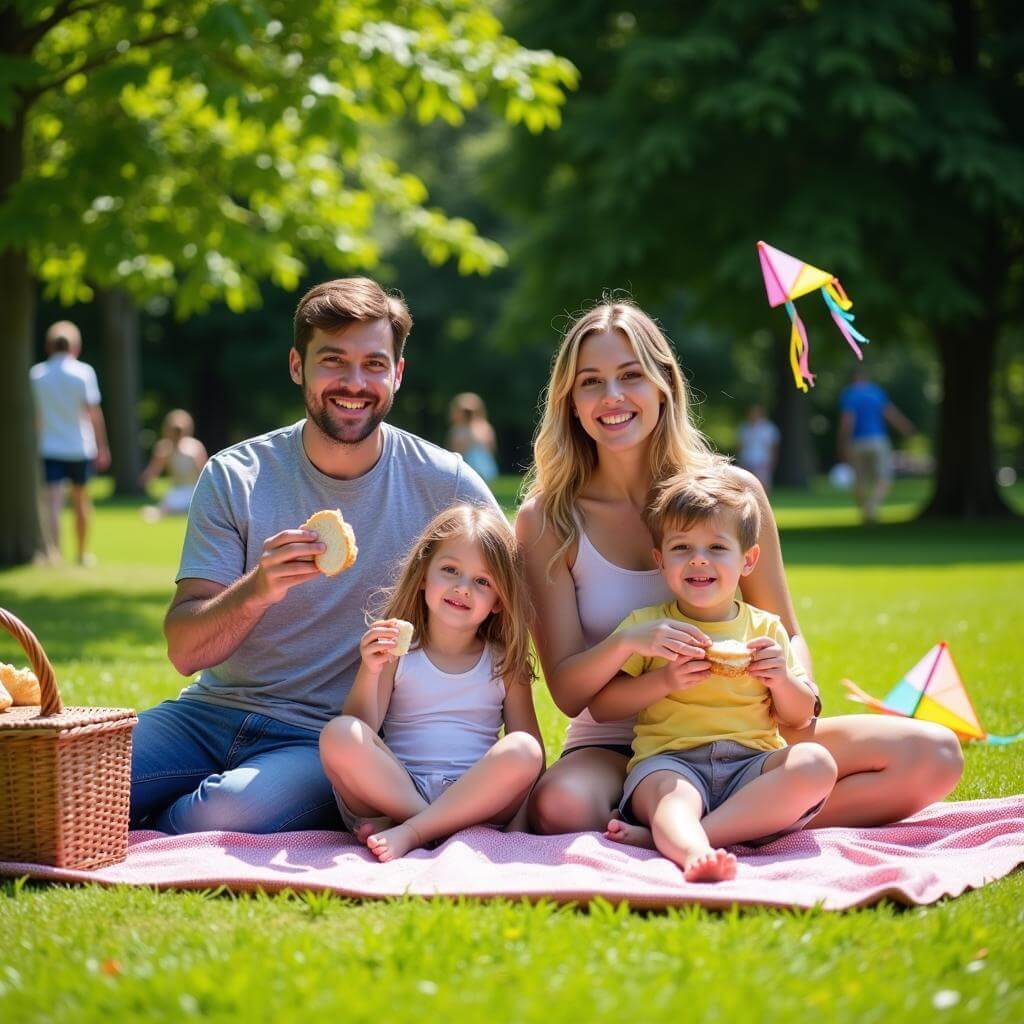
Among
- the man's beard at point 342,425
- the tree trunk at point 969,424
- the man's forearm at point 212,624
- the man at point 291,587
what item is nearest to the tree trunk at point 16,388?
the man at point 291,587

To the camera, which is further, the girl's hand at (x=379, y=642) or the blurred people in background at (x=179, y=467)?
the blurred people in background at (x=179, y=467)

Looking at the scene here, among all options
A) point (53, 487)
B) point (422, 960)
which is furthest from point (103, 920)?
point (53, 487)

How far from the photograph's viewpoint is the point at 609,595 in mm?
4496

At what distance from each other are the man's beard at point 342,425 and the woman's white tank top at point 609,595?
0.77 metres

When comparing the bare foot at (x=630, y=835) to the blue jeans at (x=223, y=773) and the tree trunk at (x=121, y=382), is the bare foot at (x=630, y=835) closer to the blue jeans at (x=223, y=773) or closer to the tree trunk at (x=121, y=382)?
the blue jeans at (x=223, y=773)

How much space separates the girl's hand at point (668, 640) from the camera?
13.1 feet

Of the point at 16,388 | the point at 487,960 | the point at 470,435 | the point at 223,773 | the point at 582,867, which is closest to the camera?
the point at 487,960

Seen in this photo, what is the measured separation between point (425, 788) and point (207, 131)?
8.84 m

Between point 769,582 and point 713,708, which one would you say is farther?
point 769,582

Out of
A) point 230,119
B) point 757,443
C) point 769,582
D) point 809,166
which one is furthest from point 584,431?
point 757,443

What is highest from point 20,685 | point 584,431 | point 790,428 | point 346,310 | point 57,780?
point 346,310

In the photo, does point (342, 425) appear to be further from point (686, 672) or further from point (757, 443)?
point (757, 443)

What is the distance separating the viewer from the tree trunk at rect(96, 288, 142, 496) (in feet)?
86.8

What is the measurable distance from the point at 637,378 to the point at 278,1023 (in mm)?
2488
